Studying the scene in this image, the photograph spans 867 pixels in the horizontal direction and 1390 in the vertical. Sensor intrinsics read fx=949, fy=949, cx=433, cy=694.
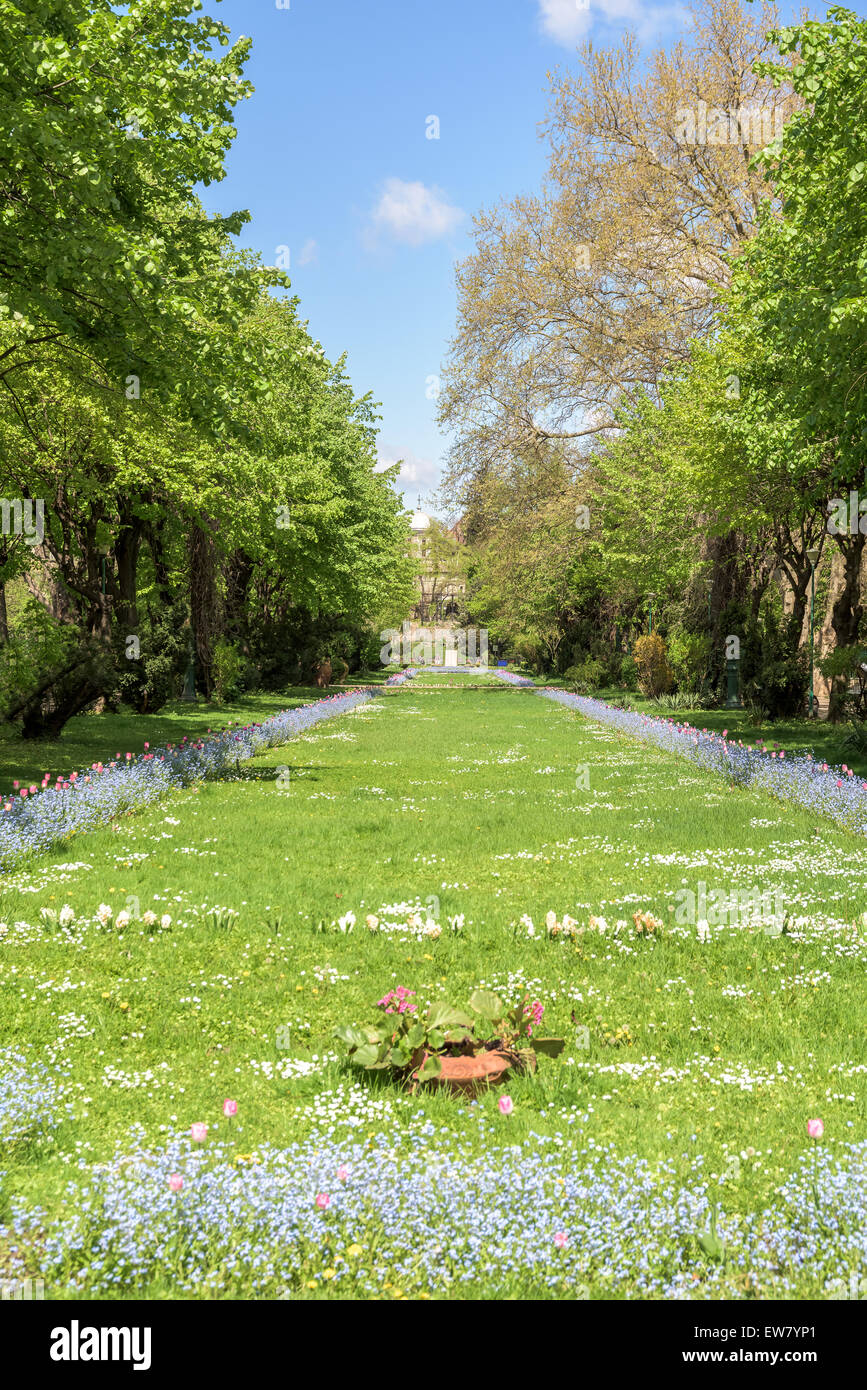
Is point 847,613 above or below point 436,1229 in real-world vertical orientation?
above

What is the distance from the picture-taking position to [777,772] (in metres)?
13.4

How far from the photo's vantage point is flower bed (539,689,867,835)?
11.2 m

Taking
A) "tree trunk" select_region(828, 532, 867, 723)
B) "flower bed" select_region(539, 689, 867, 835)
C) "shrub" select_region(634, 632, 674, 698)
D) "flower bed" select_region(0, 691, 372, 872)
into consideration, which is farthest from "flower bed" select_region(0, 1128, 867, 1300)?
"shrub" select_region(634, 632, 674, 698)

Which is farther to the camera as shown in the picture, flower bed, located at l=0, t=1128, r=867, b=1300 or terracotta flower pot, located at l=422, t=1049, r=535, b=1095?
terracotta flower pot, located at l=422, t=1049, r=535, b=1095

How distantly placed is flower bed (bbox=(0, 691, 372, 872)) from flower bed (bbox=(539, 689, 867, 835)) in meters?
8.36

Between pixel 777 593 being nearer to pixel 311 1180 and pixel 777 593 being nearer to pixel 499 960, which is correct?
pixel 499 960

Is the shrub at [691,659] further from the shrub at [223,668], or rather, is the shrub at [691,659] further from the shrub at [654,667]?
the shrub at [223,668]

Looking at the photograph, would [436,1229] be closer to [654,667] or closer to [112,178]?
[112,178]

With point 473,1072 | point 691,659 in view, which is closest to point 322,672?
point 691,659

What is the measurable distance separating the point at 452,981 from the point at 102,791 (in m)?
6.81

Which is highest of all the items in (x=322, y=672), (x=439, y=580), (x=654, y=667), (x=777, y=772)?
(x=439, y=580)

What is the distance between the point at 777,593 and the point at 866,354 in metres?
28.8

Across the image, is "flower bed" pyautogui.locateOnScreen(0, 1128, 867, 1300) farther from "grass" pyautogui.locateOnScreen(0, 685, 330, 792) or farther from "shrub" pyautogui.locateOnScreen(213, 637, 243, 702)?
"shrub" pyautogui.locateOnScreen(213, 637, 243, 702)
